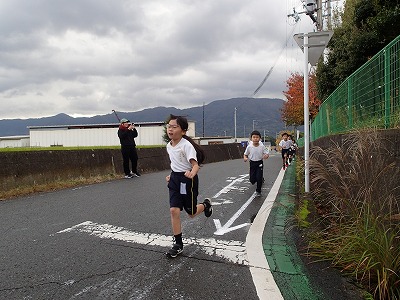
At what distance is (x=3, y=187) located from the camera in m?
8.09

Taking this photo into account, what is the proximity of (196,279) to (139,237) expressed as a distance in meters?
1.55

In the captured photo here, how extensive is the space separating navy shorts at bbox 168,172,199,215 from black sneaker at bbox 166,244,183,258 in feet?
1.52

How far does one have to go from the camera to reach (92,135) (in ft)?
279

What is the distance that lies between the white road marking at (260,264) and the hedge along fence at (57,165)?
20.6 ft

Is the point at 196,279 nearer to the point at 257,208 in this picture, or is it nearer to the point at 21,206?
the point at 257,208

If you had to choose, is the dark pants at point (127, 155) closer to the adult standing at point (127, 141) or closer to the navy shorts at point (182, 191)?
the adult standing at point (127, 141)

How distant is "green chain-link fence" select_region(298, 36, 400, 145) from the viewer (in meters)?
4.31

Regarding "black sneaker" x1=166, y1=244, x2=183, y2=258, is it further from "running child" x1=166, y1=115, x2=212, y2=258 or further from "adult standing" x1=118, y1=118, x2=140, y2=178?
"adult standing" x1=118, y1=118, x2=140, y2=178

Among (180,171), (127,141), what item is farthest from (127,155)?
(180,171)

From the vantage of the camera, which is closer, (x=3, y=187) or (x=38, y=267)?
(x=38, y=267)

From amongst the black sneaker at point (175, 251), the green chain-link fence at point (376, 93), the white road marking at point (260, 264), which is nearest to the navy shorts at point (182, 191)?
the black sneaker at point (175, 251)

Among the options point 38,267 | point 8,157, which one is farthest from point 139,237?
point 8,157

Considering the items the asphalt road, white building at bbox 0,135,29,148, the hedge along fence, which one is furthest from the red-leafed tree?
white building at bbox 0,135,29,148

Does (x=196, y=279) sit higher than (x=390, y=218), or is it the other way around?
(x=390, y=218)
